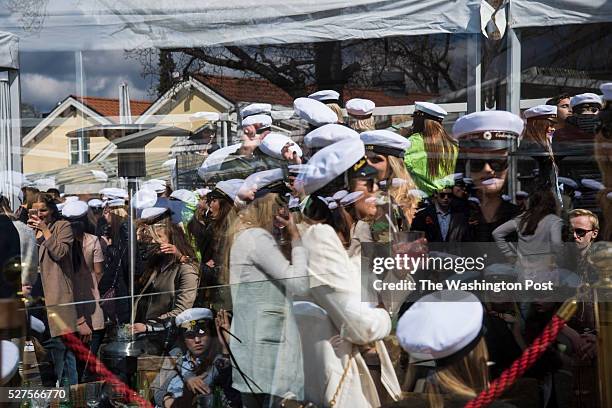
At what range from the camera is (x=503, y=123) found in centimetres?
270

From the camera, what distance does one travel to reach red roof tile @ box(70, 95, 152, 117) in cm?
306

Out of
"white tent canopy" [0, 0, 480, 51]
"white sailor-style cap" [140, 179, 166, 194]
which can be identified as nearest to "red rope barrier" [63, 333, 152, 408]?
"white sailor-style cap" [140, 179, 166, 194]

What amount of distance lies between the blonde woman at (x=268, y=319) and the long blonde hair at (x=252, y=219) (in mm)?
31

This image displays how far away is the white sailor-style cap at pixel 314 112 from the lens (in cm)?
280

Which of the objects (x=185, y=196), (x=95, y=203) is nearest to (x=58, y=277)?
(x=95, y=203)

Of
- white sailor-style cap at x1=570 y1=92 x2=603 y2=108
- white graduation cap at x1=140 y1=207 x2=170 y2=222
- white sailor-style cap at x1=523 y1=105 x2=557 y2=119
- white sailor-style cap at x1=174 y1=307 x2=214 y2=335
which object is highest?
white sailor-style cap at x1=570 y1=92 x2=603 y2=108

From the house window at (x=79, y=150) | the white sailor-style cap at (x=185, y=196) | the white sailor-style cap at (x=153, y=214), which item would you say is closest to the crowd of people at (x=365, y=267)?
the white sailor-style cap at (x=185, y=196)

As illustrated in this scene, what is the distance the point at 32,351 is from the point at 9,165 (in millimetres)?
749

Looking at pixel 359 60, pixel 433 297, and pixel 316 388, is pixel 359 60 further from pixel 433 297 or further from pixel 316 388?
pixel 316 388

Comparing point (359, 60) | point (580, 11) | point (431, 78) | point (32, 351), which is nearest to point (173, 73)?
point (359, 60)

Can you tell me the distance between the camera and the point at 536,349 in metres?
2.68

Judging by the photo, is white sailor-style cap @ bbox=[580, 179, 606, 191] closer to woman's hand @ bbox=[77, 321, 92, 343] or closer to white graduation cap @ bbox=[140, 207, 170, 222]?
white graduation cap @ bbox=[140, 207, 170, 222]

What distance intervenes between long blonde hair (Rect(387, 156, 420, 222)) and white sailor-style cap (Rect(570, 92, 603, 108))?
1.91 feet

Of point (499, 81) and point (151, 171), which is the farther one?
point (151, 171)
